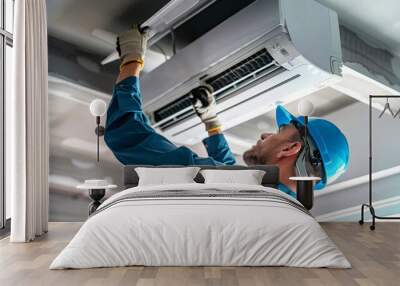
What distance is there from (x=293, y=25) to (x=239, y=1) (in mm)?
626

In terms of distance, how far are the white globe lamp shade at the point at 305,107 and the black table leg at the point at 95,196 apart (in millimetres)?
2298

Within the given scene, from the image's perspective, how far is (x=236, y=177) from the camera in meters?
5.71

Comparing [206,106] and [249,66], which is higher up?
[249,66]

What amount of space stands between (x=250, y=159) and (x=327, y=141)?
88 centimetres

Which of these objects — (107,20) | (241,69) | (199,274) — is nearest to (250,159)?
(241,69)

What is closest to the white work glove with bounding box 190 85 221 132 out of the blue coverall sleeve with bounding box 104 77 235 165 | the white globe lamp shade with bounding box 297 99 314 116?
the blue coverall sleeve with bounding box 104 77 235 165

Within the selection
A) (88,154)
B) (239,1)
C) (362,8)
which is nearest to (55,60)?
(88,154)

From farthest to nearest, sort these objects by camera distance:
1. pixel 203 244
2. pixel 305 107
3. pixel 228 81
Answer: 1. pixel 305 107
2. pixel 228 81
3. pixel 203 244

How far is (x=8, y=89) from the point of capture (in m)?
6.00

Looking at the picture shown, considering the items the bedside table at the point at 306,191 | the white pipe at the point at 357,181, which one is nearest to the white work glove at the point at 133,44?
the bedside table at the point at 306,191

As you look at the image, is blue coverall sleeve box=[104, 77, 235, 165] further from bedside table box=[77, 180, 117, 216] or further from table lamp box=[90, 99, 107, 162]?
bedside table box=[77, 180, 117, 216]

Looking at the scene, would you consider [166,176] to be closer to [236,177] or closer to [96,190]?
[236,177]

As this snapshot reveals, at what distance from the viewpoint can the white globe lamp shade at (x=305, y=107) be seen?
609cm

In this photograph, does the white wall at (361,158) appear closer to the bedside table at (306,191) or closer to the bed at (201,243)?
the bedside table at (306,191)
